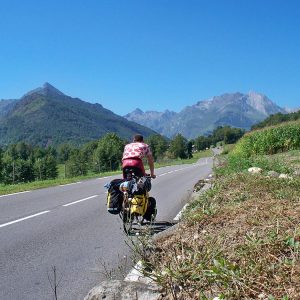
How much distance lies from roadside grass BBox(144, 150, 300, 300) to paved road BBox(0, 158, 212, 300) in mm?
559

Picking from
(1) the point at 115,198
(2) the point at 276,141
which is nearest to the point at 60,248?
(1) the point at 115,198

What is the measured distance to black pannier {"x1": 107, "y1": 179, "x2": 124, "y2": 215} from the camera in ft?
24.1

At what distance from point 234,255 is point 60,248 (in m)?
3.67

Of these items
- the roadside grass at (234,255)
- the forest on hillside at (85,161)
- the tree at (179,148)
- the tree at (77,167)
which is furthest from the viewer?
the tree at (179,148)

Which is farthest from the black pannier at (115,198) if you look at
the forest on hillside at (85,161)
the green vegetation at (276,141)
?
the forest on hillside at (85,161)

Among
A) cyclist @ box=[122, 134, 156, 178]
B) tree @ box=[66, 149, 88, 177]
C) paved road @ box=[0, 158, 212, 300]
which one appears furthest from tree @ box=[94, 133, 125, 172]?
cyclist @ box=[122, 134, 156, 178]

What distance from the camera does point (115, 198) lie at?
7367 millimetres

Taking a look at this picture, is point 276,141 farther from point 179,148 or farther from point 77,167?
point 179,148

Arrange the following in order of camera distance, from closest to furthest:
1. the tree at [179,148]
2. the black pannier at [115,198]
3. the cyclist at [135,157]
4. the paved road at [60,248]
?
1. the paved road at [60,248]
2. the black pannier at [115,198]
3. the cyclist at [135,157]
4. the tree at [179,148]

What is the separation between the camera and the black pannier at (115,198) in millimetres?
7336

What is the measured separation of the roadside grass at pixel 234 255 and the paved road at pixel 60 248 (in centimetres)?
56

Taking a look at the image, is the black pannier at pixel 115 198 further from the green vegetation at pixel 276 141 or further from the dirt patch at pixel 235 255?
the green vegetation at pixel 276 141

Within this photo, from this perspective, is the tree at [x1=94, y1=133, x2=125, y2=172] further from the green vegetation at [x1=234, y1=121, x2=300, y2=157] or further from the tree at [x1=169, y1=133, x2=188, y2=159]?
the green vegetation at [x1=234, y1=121, x2=300, y2=157]

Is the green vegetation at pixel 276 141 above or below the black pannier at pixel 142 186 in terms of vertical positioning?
above
